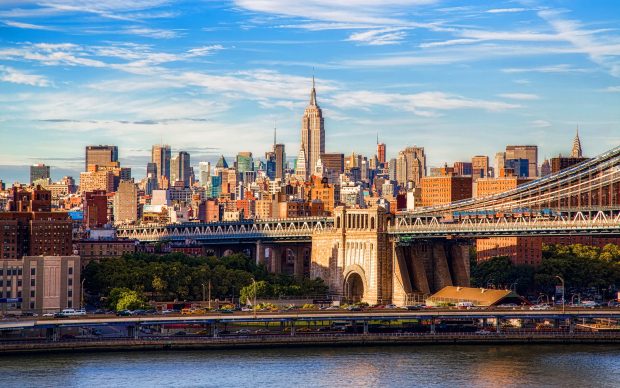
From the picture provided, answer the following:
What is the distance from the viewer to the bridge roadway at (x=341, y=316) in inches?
4067

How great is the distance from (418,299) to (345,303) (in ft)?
22.6

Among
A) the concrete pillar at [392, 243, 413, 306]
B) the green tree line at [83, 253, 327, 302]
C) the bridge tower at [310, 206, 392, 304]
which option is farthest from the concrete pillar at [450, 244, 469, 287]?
the green tree line at [83, 253, 327, 302]

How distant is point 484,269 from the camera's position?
163m

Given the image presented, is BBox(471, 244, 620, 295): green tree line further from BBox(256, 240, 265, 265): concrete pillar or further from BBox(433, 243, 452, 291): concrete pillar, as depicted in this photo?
BBox(256, 240, 265, 265): concrete pillar

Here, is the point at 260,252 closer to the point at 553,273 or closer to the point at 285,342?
the point at 553,273

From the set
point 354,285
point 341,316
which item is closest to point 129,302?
point 341,316

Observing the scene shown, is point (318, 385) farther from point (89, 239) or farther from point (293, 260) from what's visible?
point (293, 260)

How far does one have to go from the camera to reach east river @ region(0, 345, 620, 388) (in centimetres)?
8706

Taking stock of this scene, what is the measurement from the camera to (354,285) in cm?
14175

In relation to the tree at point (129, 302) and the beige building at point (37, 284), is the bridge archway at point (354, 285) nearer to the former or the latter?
the tree at point (129, 302)

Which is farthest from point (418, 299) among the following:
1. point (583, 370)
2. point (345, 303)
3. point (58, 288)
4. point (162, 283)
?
point (583, 370)

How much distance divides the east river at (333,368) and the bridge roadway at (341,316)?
3.30m

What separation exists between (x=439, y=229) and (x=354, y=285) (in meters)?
12.3

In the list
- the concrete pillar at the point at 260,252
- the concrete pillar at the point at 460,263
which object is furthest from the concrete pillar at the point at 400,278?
the concrete pillar at the point at 260,252
